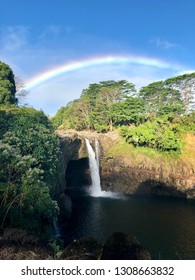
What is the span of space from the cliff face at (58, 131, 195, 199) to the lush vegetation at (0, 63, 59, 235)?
17.6 m

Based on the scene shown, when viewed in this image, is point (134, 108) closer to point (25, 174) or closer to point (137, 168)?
point (137, 168)

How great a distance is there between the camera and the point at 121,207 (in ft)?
129

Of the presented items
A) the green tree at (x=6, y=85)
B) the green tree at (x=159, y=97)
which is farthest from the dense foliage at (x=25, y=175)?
the green tree at (x=159, y=97)

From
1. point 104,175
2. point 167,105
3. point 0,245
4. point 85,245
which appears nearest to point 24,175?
point 0,245

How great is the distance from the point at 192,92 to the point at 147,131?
1837 centimetres

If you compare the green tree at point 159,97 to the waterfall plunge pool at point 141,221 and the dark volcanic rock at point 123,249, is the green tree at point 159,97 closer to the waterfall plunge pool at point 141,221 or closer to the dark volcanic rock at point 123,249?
the waterfall plunge pool at point 141,221

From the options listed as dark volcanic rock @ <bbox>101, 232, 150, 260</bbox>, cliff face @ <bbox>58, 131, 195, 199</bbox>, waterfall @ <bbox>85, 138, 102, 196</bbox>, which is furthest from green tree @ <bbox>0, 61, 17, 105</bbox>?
dark volcanic rock @ <bbox>101, 232, 150, 260</bbox>

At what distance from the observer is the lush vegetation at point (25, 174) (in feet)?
61.4

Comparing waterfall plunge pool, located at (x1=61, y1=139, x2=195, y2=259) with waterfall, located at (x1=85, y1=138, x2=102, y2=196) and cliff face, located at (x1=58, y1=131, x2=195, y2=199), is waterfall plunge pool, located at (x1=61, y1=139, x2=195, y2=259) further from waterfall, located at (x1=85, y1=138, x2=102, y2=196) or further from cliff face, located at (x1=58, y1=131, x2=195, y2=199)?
cliff face, located at (x1=58, y1=131, x2=195, y2=199)

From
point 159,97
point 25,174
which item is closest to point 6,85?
point 159,97

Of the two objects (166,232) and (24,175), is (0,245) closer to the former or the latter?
(24,175)

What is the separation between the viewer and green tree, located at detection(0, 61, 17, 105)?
53500 mm

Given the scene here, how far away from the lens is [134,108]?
62.2 meters

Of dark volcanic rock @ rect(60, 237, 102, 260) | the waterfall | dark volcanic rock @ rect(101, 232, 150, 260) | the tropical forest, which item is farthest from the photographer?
the waterfall
